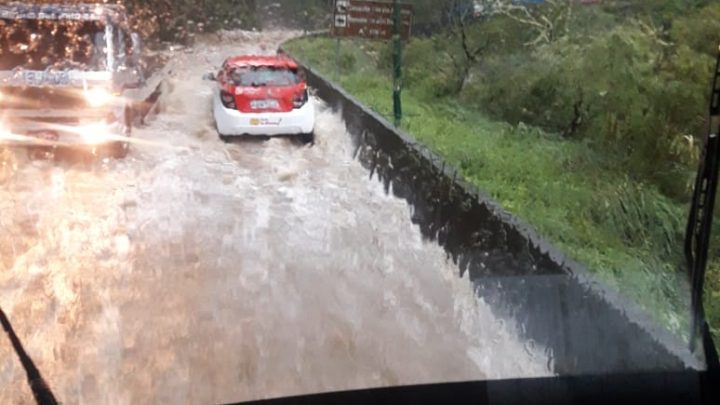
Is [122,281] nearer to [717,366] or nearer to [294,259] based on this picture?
[294,259]

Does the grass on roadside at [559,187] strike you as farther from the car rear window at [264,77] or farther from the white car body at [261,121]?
the white car body at [261,121]

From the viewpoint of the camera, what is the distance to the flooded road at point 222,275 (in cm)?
300

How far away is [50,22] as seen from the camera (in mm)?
3291

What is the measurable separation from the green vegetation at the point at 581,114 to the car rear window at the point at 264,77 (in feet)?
0.35

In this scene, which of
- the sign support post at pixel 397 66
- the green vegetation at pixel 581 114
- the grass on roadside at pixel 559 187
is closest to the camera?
the grass on roadside at pixel 559 187

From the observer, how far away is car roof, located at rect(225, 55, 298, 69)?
376cm

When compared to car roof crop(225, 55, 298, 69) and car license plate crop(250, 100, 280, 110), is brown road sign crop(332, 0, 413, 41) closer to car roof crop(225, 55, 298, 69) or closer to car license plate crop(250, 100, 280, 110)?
car roof crop(225, 55, 298, 69)

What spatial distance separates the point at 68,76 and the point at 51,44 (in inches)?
5.0

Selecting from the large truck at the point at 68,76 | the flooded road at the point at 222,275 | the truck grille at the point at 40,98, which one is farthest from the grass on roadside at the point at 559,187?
the truck grille at the point at 40,98

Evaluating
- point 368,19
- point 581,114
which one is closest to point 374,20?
point 368,19

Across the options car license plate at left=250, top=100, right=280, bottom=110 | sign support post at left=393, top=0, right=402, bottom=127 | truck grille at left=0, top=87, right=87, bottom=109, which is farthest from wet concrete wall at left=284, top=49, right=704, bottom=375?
truck grille at left=0, top=87, right=87, bottom=109

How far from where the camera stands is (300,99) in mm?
3791

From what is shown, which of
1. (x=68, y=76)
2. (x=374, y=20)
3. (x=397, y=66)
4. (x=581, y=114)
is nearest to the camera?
(x=68, y=76)

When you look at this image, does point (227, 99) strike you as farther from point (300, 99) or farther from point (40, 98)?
point (40, 98)
